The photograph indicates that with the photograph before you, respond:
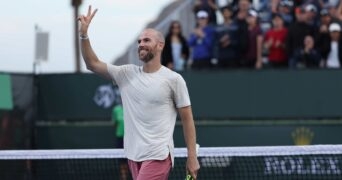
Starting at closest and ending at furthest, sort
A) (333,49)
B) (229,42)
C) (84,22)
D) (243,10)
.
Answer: (84,22)
(333,49)
(229,42)
(243,10)

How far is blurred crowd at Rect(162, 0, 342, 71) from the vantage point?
46.8 feet

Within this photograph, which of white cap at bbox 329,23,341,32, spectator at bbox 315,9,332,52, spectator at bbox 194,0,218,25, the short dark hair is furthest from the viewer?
spectator at bbox 194,0,218,25

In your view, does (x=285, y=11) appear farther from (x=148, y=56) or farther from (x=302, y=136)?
(x=148, y=56)

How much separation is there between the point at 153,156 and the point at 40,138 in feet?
31.8

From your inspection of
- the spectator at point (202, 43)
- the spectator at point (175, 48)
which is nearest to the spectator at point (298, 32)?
the spectator at point (202, 43)

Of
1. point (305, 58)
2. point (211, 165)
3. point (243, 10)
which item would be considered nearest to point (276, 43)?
point (305, 58)

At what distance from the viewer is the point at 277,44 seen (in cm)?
1441

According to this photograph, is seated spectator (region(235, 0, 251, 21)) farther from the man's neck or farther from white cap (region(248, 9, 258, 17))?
the man's neck

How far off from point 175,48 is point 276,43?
1877 mm

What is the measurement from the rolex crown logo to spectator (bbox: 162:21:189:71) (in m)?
2.25

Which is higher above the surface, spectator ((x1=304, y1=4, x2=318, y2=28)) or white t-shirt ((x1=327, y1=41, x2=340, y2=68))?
spectator ((x1=304, y1=4, x2=318, y2=28))

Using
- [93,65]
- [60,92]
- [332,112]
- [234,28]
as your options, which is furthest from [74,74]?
[93,65]

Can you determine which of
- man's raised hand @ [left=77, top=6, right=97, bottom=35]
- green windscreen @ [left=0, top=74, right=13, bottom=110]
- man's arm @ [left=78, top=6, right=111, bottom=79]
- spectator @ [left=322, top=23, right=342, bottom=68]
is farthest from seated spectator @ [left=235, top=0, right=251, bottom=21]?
man's raised hand @ [left=77, top=6, right=97, bottom=35]

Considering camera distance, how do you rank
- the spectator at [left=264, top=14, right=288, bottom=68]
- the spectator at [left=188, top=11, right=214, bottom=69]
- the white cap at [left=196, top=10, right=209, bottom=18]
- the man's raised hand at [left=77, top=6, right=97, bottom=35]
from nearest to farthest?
the man's raised hand at [left=77, top=6, right=97, bottom=35] < the spectator at [left=264, top=14, right=288, bottom=68] < the spectator at [left=188, top=11, right=214, bottom=69] < the white cap at [left=196, top=10, right=209, bottom=18]
